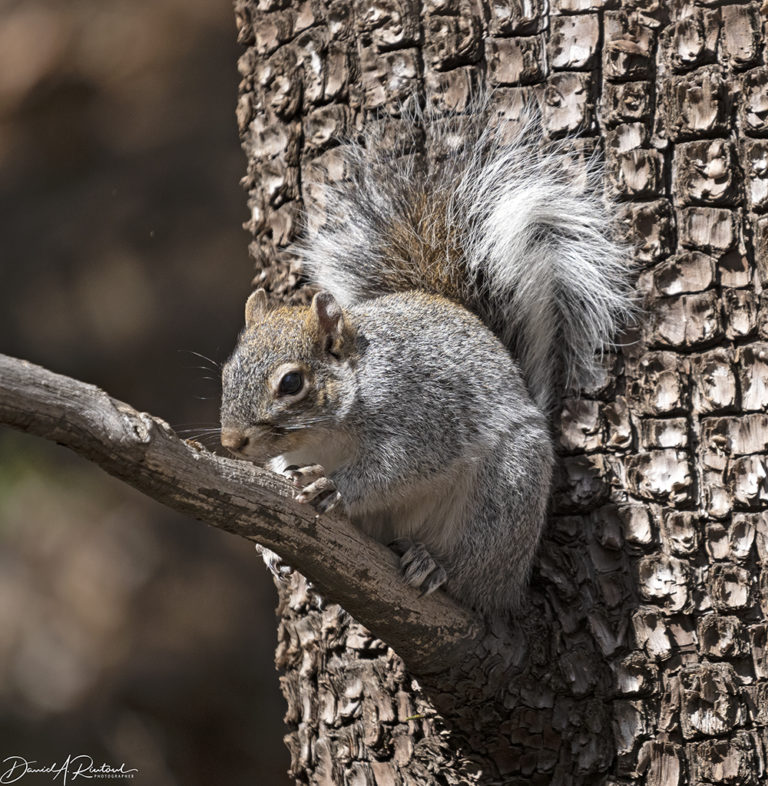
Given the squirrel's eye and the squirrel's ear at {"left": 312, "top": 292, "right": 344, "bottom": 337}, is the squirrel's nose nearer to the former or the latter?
→ the squirrel's eye

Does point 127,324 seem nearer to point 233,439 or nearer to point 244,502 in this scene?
point 233,439

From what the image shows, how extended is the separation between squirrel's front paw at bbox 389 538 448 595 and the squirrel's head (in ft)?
0.64

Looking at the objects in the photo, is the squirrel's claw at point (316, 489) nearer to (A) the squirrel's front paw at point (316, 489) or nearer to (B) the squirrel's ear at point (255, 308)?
(A) the squirrel's front paw at point (316, 489)

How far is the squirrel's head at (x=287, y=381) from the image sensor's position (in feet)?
4.24

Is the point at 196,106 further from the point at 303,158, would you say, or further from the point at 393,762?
the point at 393,762

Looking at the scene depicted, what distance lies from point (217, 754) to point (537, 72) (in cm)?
233

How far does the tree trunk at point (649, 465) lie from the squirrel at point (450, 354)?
55 millimetres

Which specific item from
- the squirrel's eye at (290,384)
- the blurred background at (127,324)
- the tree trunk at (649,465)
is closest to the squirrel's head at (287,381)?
the squirrel's eye at (290,384)

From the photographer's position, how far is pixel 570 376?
1463 millimetres

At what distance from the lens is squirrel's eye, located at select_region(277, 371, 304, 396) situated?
132 cm

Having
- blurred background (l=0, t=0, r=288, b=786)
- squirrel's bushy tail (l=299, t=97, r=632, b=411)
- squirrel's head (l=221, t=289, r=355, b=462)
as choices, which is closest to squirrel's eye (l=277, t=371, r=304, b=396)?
squirrel's head (l=221, t=289, r=355, b=462)
